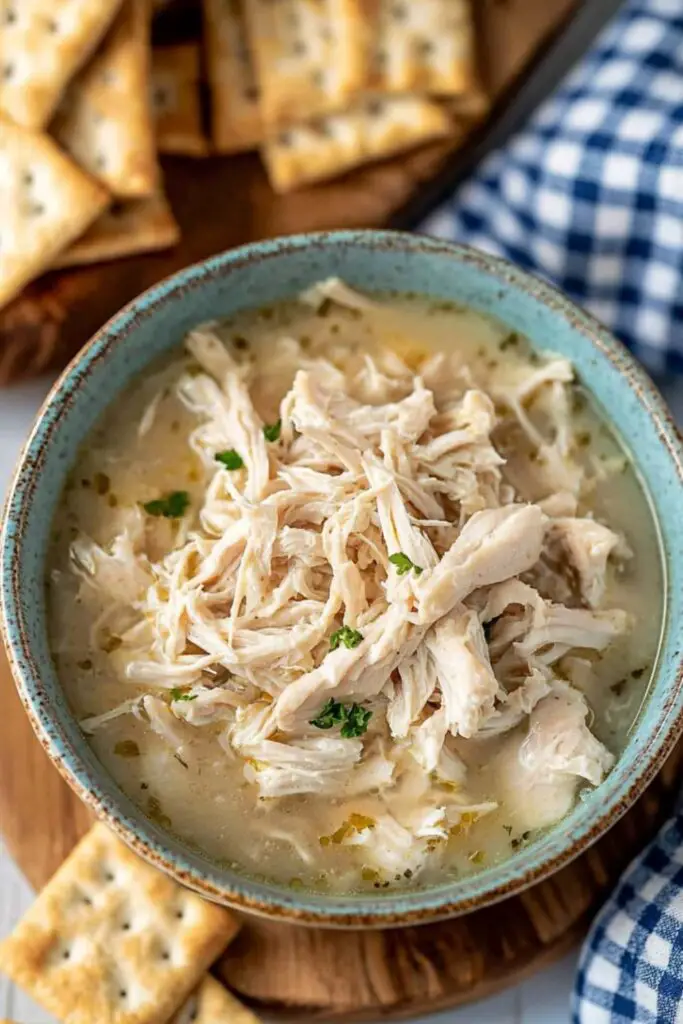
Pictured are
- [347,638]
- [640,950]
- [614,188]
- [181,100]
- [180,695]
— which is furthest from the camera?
[181,100]

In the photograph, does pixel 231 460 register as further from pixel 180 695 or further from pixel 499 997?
pixel 499 997

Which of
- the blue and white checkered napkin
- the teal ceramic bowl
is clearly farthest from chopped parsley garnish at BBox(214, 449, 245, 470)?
the blue and white checkered napkin

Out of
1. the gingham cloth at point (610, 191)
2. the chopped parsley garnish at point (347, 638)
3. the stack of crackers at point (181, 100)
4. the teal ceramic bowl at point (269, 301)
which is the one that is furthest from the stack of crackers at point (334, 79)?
the chopped parsley garnish at point (347, 638)

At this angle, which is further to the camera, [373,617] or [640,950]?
[640,950]

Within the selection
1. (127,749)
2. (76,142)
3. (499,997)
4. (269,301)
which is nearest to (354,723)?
(127,749)

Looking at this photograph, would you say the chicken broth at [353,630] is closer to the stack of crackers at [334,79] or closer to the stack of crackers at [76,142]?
the stack of crackers at [76,142]

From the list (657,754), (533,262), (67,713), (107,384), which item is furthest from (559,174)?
(67,713)

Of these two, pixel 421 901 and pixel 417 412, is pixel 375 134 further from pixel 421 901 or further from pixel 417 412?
pixel 421 901

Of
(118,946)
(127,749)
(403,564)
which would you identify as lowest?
(118,946)

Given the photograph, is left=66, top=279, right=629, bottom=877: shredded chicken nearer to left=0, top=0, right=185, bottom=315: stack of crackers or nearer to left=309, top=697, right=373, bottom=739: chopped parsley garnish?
left=309, top=697, right=373, bottom=739: chopped parsley garnish
